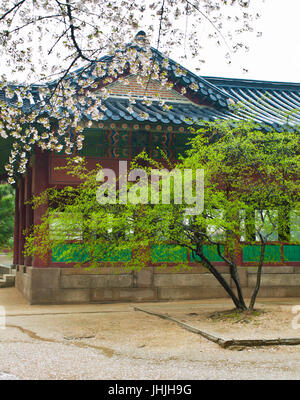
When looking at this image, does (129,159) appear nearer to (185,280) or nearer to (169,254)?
(185,280)

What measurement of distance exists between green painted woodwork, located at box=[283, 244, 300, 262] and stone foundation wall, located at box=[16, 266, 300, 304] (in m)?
0.59

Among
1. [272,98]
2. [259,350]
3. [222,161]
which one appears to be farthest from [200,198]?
[272,98]

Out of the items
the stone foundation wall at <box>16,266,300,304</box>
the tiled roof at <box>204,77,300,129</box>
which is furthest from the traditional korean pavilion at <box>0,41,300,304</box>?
the tiled roof at <box>204,77,300,129</box>

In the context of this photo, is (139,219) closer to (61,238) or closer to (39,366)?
(61,238)

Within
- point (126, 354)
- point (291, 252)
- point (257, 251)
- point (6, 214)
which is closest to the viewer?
point (126, 354)

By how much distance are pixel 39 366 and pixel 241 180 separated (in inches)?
246

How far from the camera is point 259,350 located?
295 inches

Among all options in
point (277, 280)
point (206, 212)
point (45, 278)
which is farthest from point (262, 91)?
point (45, 278)

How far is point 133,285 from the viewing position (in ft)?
46.2

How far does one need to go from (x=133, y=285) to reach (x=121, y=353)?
6847 mm

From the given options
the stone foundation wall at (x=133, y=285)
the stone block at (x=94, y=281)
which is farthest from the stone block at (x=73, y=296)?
the stone block at (x=94, y=281)

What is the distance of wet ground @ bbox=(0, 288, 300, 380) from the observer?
5.95 meters

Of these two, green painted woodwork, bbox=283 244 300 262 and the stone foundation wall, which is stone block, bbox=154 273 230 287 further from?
green painted woodwork, bbox=283 244 300 262

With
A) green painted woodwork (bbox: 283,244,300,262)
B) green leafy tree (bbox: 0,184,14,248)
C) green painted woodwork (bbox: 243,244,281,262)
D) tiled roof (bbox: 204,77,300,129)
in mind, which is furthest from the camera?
green leafy tree (bbox: 0,184,14,248)
